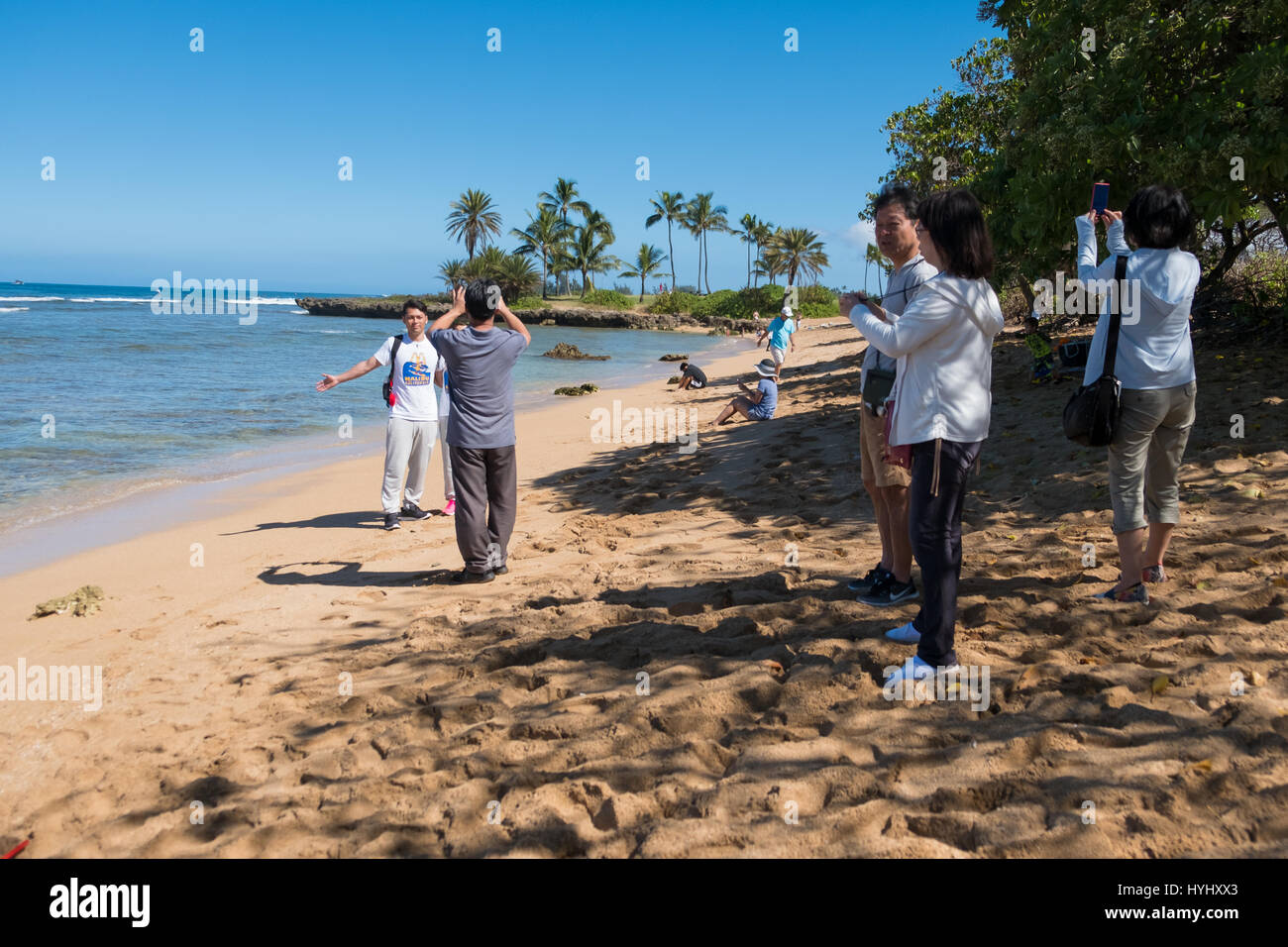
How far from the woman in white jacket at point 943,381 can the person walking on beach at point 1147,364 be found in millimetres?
916

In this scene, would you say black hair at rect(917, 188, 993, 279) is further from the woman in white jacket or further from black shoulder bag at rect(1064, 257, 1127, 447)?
black shoulder bag at rect(1064, 257, 1127, 447)

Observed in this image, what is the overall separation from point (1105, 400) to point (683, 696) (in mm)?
2254

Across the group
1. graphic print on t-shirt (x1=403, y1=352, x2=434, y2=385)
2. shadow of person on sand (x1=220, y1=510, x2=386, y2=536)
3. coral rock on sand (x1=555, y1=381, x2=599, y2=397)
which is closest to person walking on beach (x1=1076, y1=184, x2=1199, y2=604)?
graphic print on t-shirt (x1=403, y1=352, x2=434, y2=385)

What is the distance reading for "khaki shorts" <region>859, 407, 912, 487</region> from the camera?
393cm

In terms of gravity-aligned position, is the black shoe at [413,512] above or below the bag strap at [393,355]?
below

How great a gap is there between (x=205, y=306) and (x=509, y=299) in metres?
27.9

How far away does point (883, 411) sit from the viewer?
12.9 ft

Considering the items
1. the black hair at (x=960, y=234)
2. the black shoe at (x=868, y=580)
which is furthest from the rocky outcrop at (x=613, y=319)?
the black hair at (x=960, y=234)

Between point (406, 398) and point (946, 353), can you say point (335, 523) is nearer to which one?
point (406, 398)

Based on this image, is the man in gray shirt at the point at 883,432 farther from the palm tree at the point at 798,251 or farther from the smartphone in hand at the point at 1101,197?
the palm tree at the point at 798,251

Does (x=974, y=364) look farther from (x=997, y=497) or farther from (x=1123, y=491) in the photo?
(x=997, y=497)

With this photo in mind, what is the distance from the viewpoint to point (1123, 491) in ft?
12.2

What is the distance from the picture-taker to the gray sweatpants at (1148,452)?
362 cm

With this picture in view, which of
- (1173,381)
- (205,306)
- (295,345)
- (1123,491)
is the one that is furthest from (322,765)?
(205,306)
